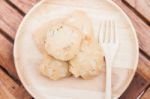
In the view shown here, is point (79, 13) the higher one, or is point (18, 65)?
point (79, 13)

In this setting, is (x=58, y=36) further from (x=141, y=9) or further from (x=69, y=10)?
(x=141, y=9)

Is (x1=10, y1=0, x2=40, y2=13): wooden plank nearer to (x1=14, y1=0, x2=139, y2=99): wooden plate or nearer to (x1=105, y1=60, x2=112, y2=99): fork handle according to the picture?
(x1=14, y1=0, x2=139, y2=99): wooden plate

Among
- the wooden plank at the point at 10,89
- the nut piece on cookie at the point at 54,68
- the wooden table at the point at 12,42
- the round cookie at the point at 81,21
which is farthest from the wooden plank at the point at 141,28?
the wooden plank at the point at 10,89

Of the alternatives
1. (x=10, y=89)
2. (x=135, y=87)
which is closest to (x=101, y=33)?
(x=135, y=87)

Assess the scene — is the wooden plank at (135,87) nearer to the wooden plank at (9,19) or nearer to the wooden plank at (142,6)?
the wooden plank at (142,6)

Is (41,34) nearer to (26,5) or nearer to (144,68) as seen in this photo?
(26,5)

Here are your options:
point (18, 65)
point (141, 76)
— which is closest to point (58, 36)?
point (18, 65)

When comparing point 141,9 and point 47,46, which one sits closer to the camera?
point 47,46

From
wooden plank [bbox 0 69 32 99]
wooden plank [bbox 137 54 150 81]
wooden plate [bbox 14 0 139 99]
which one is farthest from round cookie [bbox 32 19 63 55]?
wooden plank [bbox 137 54 150 81]
